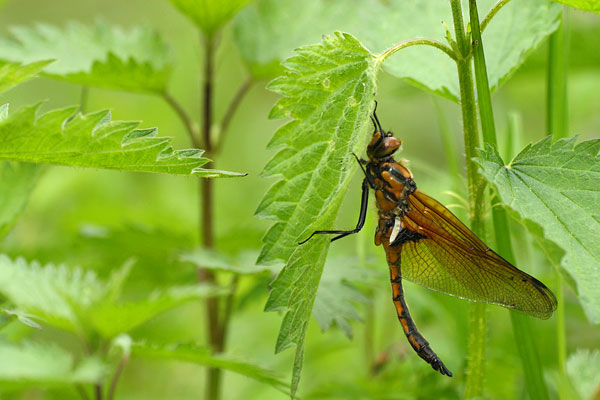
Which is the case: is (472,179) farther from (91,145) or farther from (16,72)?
(16,72)

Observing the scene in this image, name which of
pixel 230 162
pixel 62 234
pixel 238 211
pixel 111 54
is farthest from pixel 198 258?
pixel 230 162

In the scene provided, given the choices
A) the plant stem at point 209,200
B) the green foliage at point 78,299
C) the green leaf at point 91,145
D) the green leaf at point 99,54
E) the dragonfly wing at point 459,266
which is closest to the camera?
the green leaf at point 91,145

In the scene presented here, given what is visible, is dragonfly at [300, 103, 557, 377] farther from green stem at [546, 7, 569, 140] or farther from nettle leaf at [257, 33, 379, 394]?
green stem at [546, 7, 569, 140]

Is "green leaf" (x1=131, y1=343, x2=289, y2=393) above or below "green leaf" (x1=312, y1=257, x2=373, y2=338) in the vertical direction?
below

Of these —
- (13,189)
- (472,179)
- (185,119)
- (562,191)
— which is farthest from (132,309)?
(562,191)

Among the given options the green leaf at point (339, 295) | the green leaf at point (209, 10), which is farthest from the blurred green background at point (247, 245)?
the green leaf at point (209, 10)

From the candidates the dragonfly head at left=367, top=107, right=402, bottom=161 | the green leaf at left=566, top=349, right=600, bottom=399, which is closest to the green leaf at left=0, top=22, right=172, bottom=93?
the dragonfly head at left=367, top=107, right=402, bottom=161

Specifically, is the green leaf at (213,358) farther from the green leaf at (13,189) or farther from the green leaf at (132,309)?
the green leaf at (13,189)
